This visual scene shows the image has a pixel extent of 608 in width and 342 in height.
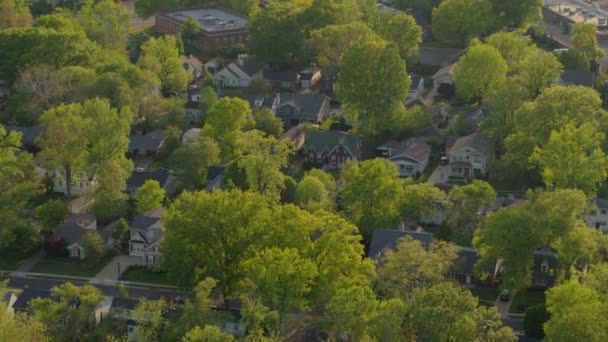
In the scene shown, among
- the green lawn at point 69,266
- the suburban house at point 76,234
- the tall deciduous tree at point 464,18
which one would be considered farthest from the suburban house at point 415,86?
the green lawn at point 69,266

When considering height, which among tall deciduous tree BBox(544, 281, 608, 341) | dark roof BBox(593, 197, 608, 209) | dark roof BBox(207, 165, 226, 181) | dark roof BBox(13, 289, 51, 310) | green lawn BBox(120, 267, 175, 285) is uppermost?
tall deciduous tree BBox(544, 281, 608, 341)

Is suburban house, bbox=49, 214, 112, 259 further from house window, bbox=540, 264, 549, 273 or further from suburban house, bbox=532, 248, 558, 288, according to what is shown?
house window, bbox=540, 264, 549, 273

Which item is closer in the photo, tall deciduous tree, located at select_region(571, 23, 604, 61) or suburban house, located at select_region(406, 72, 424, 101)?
suburban house, located at select_region(406, 72, 424, 101)

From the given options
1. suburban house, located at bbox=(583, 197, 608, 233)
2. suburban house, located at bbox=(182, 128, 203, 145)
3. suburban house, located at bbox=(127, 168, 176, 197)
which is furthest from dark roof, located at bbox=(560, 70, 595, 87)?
suburban house, located at bbox=(127, 168, 176, 197)

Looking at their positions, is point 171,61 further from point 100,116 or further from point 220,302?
point 220,302

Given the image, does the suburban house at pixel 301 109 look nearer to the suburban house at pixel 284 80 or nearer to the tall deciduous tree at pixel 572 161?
the suburban house at pixel 284 80

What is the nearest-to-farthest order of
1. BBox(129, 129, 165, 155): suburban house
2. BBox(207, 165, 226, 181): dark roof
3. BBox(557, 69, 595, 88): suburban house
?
BBox(207, 165, 226, 181): dark roof
BBox(129, 129, 165, 155): suburban house
BBox(557, 69, 595, 88): suburban house

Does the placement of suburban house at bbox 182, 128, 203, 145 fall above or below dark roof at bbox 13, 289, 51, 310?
below
